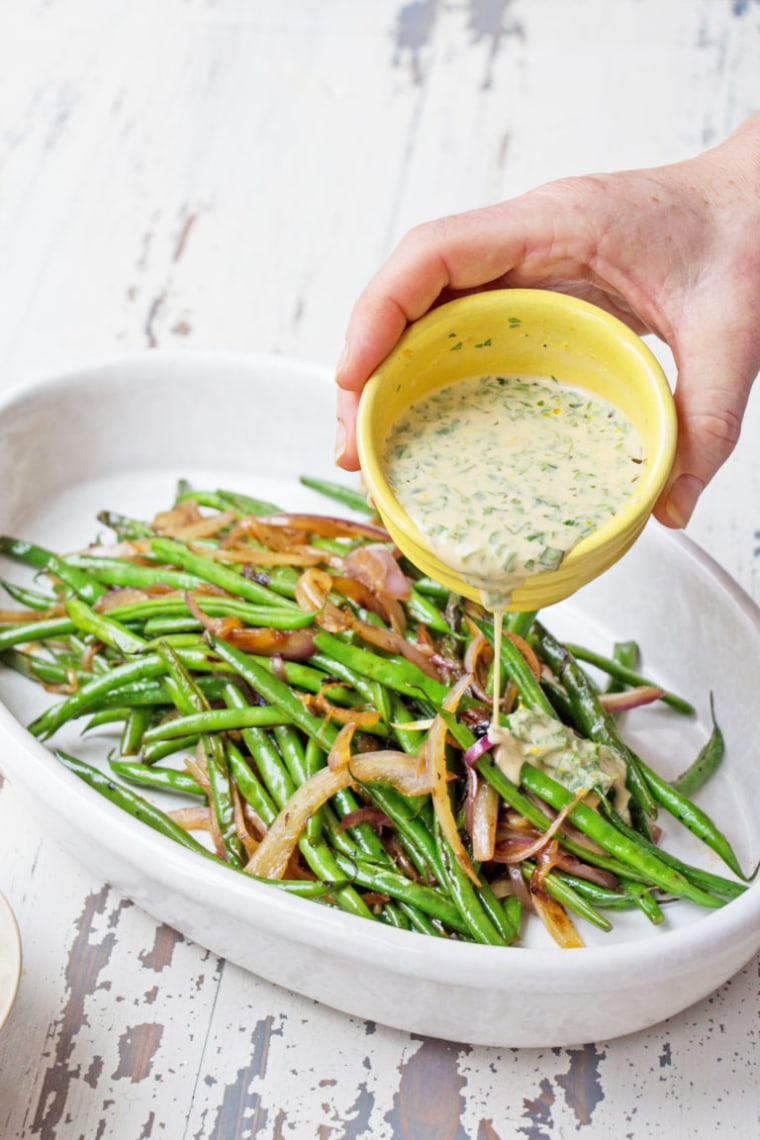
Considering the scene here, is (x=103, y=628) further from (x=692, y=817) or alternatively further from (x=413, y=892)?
(x=692, y=817)

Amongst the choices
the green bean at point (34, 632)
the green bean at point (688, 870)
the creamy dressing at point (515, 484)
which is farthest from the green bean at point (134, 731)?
the green bean at point (688, 870)

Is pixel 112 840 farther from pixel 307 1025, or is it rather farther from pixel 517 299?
pixel 517 299

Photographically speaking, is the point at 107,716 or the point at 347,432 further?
the point at 107,716

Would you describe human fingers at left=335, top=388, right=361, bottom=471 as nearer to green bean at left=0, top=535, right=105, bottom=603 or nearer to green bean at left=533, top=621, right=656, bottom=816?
green bean at left=533, top=621, right=656, bottom=816

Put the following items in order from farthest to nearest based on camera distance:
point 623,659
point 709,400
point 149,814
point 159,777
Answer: point 623,659 < point 159,777 < point 149,814 < point 709,400

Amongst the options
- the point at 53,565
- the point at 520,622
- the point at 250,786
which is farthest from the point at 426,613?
the point at 53,565

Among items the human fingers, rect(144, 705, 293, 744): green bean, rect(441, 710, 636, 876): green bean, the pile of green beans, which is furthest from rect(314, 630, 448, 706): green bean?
the human fingers

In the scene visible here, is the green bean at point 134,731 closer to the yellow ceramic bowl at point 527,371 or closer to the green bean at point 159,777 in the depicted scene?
the green bean at point 159,777
